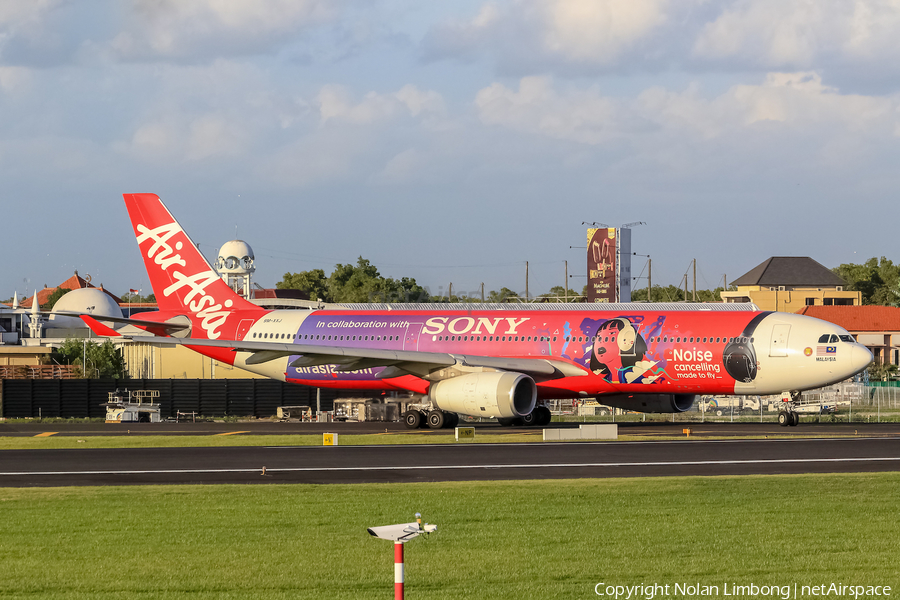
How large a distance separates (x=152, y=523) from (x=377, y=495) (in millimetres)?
4303

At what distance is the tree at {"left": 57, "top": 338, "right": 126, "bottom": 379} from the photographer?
8125cm

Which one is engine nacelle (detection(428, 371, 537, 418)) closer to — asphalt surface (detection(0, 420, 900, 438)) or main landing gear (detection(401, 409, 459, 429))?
asphalt surface (detection(0, 420, 900, 438))

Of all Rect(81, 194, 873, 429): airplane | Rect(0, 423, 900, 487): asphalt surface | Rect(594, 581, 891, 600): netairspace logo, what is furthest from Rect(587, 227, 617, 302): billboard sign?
Rect(594, 581, 891, 600): netairspace logo

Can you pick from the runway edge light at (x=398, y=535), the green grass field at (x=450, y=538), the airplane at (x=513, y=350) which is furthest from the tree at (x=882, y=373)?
the runway edge light at (x=398, y=535)

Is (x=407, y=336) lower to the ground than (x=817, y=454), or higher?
higher

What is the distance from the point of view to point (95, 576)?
11891mm

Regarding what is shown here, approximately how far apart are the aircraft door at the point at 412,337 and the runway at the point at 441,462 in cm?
1087

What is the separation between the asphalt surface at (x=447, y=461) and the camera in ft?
72.1

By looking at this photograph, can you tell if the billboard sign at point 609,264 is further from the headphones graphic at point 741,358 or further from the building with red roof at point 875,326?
the headphones graphic at point 741,358

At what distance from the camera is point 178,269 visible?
4538cm

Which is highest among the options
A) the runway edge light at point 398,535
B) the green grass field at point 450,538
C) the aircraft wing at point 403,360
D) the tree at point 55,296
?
the tree at point 55,296

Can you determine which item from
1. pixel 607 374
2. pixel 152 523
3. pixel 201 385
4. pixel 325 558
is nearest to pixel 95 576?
pixel 325 558

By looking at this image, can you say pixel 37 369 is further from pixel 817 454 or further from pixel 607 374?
pixel 817 454

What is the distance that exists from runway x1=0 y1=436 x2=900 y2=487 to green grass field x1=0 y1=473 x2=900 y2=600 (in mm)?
1882
